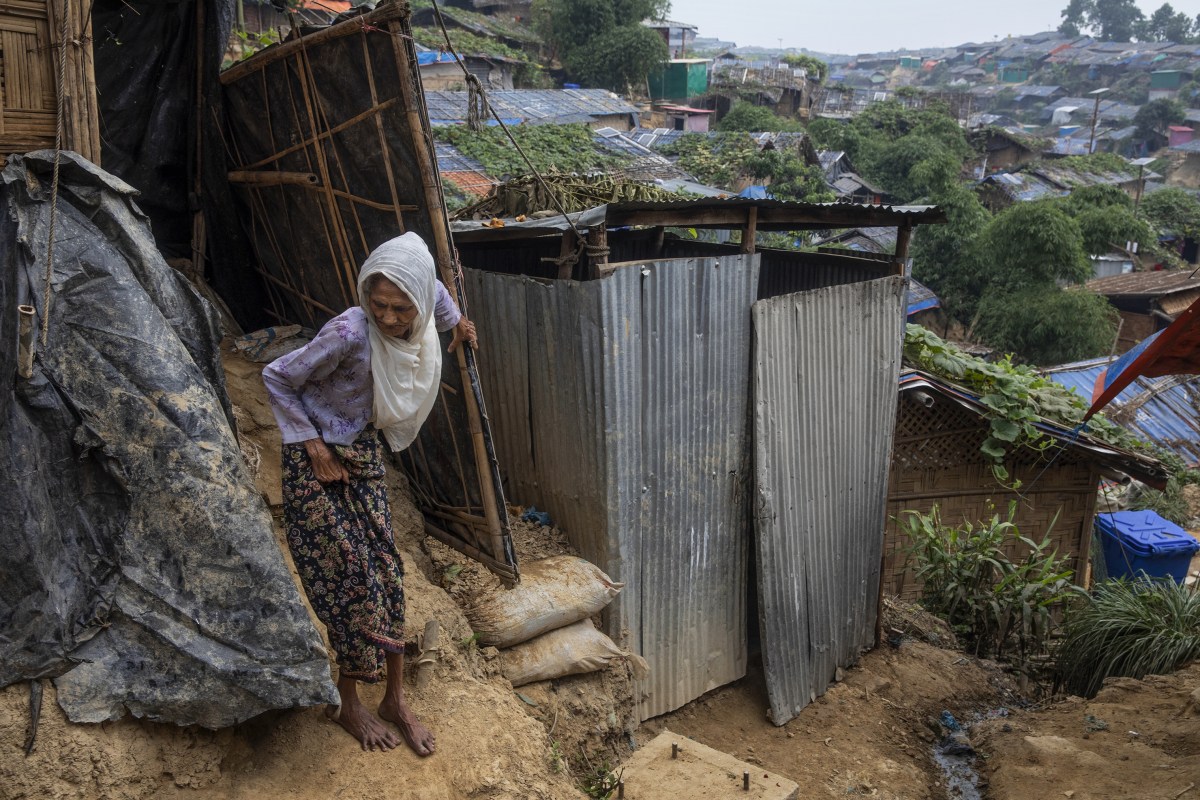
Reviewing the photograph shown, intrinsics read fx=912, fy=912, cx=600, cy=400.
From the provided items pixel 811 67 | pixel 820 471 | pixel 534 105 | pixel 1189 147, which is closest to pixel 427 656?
pixel 820 471

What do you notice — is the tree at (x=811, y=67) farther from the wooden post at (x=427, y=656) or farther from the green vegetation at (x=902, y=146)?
the wooden post at (x=427, y=656)

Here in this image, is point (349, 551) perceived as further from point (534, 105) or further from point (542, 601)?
point (534, 105)

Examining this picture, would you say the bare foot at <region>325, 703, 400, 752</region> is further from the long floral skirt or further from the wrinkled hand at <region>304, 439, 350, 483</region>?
the wrinkled hand at <region>304, 439, 350, 483</region>

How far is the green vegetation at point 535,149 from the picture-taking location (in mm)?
16000

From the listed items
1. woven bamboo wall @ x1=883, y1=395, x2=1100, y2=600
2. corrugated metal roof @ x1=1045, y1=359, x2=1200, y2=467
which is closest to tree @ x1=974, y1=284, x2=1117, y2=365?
corrugated metal roof @ x1=1045, y1=359, x2=1200, y2=467

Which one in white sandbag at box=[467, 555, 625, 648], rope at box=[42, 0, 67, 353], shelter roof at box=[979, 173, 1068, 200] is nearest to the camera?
rope at box=[42, 0, 67, 353]

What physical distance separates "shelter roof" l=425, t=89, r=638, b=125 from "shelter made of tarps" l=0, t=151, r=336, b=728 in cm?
1563

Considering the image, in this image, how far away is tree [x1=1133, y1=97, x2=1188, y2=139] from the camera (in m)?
50.4

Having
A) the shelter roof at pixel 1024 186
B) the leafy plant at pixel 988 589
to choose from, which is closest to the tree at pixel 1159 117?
the shelter roof at pixel 1024 186

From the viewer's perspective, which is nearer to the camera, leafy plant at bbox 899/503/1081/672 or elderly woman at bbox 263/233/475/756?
elderly woman at bbox 263/233/475/756

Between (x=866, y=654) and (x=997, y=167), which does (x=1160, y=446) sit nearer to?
(x=866, y=654)

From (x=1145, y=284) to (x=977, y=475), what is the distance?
16.8m

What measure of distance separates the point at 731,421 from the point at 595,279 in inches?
49.9

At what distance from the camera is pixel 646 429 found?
4598 mm
